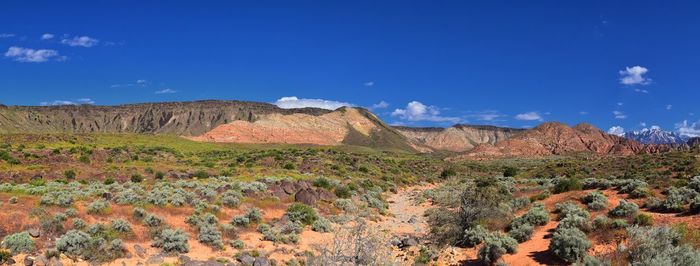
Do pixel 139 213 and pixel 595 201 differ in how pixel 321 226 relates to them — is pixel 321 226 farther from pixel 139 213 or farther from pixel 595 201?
pixel 595 201

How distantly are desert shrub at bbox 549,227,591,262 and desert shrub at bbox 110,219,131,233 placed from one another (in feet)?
49.8

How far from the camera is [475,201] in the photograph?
2225cm

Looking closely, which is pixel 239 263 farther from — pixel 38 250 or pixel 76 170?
pixel 76 170

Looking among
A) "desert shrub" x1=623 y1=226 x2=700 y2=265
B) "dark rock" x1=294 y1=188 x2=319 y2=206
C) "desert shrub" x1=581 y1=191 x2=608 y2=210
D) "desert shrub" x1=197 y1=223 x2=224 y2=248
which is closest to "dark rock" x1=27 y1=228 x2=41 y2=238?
"desert shrub" x1=197 y1=223 x2=224 y2=248

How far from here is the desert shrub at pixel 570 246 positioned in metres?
15.2

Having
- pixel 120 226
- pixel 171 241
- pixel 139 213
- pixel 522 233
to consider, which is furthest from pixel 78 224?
pixel 522 233

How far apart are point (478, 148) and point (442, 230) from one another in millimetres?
105964

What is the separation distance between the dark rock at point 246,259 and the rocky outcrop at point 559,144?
97.9m

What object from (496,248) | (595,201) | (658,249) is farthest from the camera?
(595,201)

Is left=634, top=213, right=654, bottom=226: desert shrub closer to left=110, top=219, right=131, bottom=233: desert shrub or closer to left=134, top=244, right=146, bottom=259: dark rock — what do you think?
left=134, top=244, right=146, bottom=259: dark rock

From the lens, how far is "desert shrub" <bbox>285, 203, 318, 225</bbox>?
24609mm

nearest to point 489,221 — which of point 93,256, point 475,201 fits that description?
point 475,201

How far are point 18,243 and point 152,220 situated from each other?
5.22 m

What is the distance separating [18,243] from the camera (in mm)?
16062
